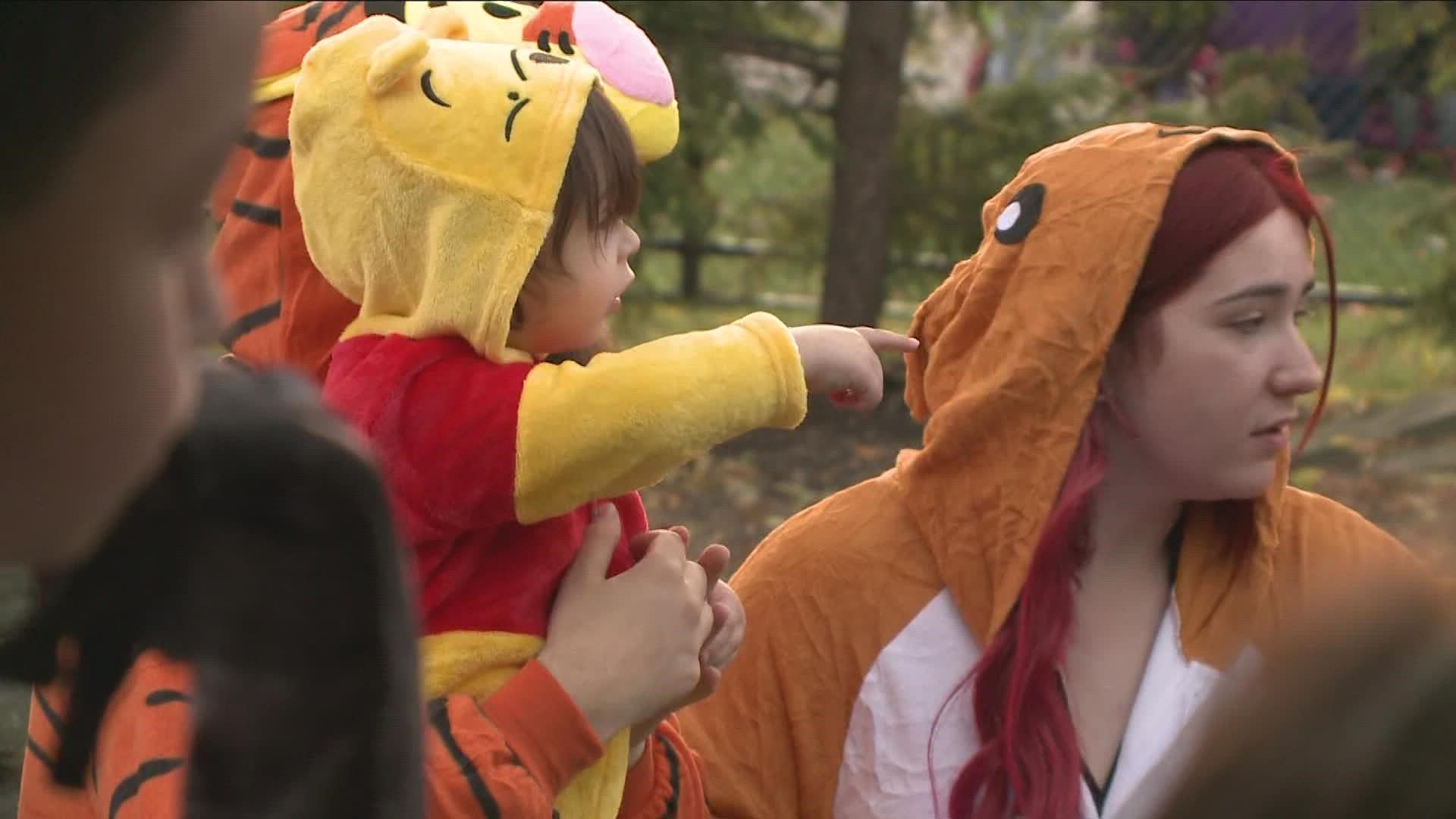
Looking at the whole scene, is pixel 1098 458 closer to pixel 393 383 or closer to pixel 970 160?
pixel 393 383

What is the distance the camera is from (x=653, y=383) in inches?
59.8

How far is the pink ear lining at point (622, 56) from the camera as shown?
6.46 ft

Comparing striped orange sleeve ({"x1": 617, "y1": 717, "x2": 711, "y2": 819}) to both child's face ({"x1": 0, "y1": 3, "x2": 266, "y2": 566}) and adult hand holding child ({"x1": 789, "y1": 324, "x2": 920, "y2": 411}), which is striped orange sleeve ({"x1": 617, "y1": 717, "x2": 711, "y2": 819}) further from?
child's face ({"x1": 0, "y1": 3, "x2": 266, "y2": 566})

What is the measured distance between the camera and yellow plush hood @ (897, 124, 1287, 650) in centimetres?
213

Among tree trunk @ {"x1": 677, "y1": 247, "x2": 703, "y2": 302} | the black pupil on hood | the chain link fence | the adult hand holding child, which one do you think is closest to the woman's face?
the adult hand holding child

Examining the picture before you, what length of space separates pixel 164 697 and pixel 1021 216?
131 cm

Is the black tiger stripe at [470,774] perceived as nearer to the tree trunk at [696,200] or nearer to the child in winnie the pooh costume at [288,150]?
the child in winnie the pooh costume at [288,150]

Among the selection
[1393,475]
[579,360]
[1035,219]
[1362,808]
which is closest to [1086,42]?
[1393,475]

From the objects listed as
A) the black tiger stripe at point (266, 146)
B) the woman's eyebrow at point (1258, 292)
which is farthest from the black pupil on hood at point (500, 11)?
the woman's eyebrow at point (1258, 292)

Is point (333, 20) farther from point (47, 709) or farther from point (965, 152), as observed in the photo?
point (965, 152)

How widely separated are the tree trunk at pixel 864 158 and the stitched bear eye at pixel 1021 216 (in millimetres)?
4807

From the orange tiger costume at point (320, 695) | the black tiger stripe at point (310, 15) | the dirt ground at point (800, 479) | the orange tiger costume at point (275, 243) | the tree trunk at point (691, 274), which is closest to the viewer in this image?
the orange tiger costume at point (320, 695)

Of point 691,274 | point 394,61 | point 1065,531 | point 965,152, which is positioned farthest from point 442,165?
point 691,274

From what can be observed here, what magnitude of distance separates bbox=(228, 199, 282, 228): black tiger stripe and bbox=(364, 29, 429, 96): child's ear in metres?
0.44
